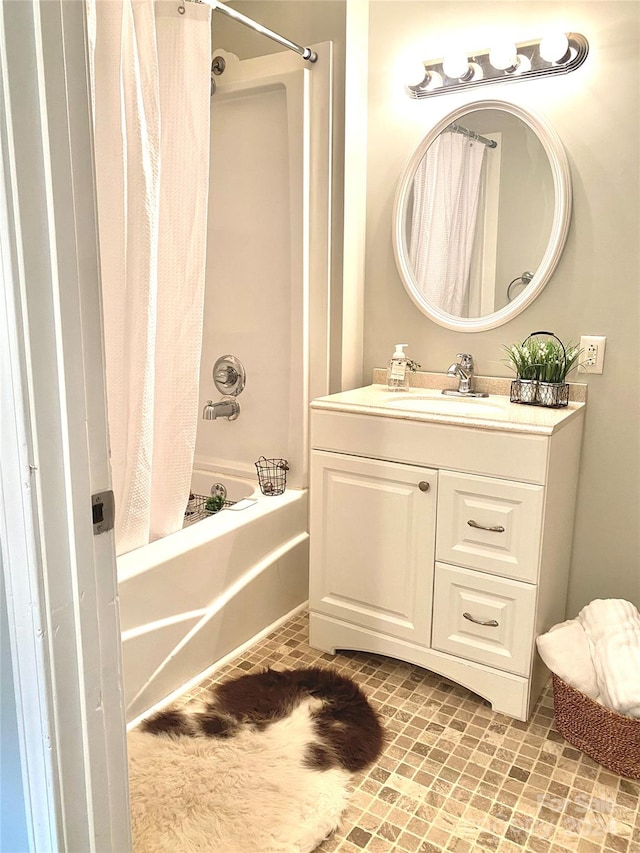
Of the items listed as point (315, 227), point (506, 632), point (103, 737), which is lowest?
point (506, 632)

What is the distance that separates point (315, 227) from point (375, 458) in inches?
35.0

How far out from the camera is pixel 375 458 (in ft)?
6.66

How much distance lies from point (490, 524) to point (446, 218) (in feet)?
3.51

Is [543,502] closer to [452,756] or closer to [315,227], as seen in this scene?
[452,756]

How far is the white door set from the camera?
2.54 feet

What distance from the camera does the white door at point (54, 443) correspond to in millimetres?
775

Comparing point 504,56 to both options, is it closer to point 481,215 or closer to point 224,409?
point 481,215

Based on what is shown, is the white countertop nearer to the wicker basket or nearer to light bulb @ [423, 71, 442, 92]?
the wicker basket

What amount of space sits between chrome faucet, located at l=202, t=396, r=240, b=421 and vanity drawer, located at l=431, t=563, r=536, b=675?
1072mm

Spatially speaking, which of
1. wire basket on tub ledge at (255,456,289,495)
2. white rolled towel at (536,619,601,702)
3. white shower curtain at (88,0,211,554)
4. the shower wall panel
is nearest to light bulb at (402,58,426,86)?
the shower wall panel

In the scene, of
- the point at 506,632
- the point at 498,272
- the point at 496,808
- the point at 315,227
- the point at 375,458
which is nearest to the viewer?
the point at 496,808

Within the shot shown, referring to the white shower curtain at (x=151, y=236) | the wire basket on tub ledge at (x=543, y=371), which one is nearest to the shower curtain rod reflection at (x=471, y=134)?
the wire basket on tub ledge at (x=543, y=371)

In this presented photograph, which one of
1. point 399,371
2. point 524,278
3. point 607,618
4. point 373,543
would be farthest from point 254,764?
point 524,278

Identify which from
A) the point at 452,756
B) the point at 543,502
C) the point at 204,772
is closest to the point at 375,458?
the point at 543,502
